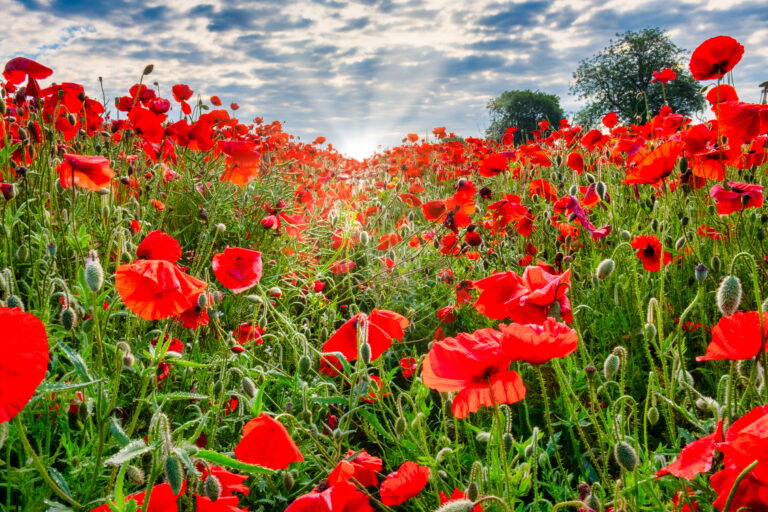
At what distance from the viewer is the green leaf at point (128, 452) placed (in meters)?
0.98

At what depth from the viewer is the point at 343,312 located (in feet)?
12.1

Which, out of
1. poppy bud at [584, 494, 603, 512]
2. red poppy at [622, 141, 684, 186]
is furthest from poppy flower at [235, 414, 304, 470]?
red poppy at [622, 141, 684, 186]

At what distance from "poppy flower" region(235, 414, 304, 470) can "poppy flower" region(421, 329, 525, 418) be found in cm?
36

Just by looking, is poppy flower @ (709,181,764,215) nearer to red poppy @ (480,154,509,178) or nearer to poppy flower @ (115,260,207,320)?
red poppy @ (480,154,509,178)

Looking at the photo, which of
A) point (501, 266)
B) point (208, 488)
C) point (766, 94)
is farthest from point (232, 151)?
point (766, 94)

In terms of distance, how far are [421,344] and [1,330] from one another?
2522 mm

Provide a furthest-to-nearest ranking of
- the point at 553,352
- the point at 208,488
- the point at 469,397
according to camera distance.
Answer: the point at 469,397, the point at 208,488, the point at 553,352

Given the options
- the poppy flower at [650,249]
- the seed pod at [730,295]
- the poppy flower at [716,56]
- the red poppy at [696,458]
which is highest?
the poppy flower at [716,56]

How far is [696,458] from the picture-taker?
1060 millimetres

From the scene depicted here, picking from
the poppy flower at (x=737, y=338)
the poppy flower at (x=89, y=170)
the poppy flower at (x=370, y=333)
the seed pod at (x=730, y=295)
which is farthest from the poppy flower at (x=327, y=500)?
the poppy flower at (x=89, y=170)

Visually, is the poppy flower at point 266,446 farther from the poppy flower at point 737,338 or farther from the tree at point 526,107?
the tree at point 526,107

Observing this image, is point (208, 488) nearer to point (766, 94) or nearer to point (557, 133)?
point (766, 94)

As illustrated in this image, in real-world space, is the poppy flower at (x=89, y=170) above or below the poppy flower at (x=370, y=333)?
above

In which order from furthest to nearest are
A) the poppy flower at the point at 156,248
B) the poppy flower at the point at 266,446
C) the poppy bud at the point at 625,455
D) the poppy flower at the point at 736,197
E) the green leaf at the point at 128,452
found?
the poppy flower at the point at 736,197
the poppy flower at the point at 156,248
the poppy flower at the point at 266,446
the poppy bud at the point at 625,455
the green leaf at the point at 128,452
